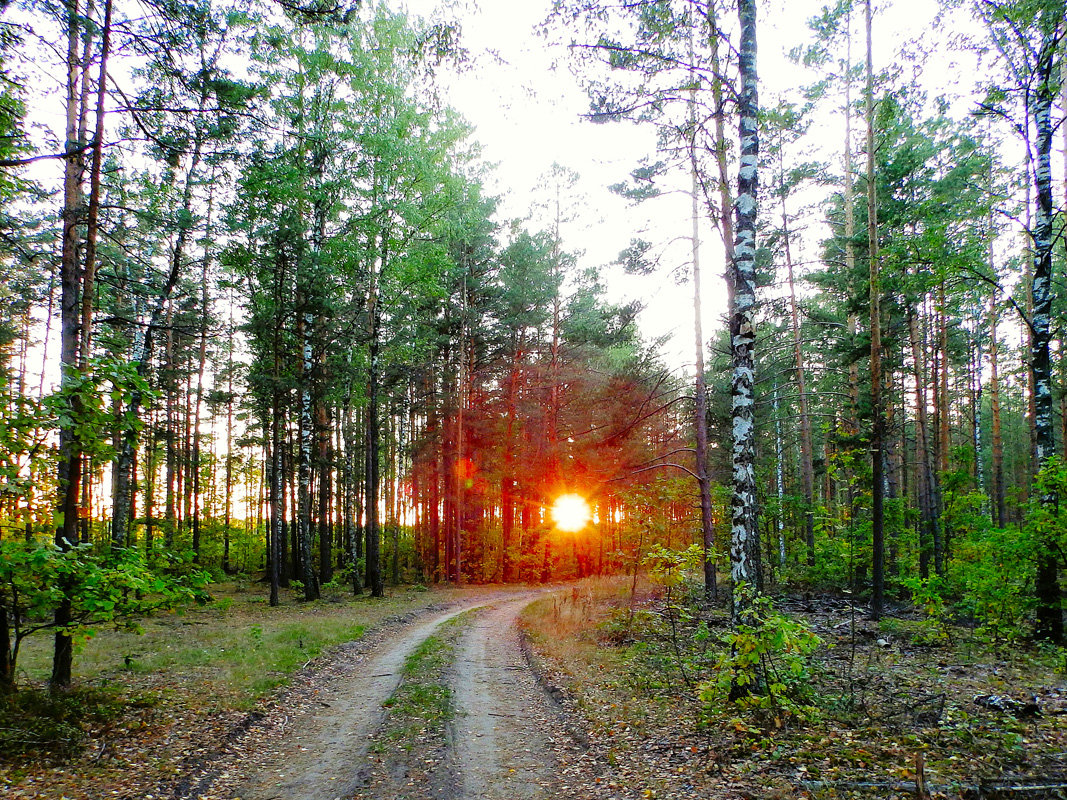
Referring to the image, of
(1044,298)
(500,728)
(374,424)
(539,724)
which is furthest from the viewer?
(374,424)

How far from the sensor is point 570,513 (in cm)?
2805

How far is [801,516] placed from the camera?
21.2 meters

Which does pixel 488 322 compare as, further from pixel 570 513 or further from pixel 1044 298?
pixel 1044 298

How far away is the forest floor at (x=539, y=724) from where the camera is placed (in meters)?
5.28

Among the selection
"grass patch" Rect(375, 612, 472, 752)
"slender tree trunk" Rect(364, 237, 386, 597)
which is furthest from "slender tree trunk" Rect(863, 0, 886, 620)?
"slender tree trunk" Rect(364, 237, 386, 597)

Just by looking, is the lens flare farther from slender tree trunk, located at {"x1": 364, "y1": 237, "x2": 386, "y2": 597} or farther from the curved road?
the curved road

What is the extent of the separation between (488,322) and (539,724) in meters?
23.3

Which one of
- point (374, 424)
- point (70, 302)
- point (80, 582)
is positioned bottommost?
point (80, 582)

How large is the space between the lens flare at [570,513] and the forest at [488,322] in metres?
0.49

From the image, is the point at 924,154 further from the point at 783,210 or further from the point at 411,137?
the point at 411,137

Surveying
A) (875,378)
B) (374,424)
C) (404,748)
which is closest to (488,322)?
(374,424)

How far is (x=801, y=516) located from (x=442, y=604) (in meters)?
14.3

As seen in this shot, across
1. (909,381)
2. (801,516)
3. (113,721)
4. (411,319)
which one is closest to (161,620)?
(113,721)

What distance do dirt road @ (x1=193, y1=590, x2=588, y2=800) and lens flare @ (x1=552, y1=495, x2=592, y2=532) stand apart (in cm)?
1620
